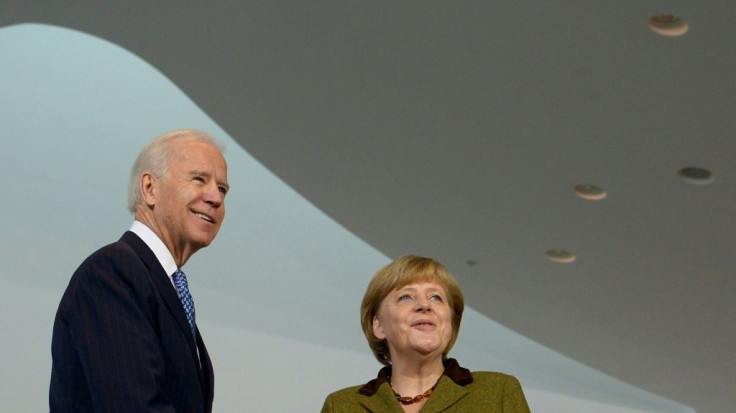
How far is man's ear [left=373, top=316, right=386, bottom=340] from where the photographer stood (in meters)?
3.16

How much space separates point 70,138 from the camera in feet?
29.5

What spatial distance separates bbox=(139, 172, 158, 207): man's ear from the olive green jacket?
0.78 meters

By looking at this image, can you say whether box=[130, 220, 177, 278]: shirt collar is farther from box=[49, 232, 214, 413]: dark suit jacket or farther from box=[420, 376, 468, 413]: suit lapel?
box=[420, 376, 468, 413]: suit lapel

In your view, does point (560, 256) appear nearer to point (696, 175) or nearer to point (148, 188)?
point (696, 175)

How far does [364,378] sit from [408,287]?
6203 millimetres

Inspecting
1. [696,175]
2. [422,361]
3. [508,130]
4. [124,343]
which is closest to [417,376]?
[422,361]

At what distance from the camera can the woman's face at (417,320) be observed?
302 centimetres

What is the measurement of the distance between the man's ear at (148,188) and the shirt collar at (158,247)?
0.06 metres

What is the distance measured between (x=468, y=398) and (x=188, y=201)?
2.87 ft

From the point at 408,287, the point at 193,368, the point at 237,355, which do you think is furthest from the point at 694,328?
the point at 193,368

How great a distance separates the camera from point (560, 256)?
755cm

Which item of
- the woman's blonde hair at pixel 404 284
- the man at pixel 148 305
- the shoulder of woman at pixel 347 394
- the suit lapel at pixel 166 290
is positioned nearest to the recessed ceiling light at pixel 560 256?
the woman's blonde hair at pixel 404 284

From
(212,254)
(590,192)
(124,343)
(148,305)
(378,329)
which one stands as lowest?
(124,343)

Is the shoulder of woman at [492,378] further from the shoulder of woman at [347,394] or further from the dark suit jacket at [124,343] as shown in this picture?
the dark suit jacket at [124,343]
